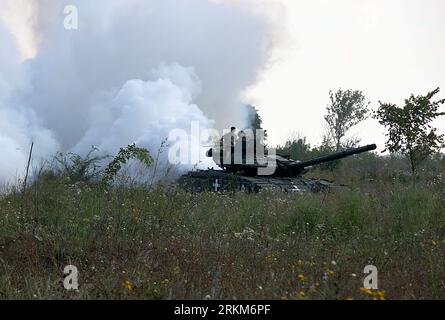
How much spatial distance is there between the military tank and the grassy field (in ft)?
10.3

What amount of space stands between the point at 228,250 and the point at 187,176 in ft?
33.0

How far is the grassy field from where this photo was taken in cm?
433

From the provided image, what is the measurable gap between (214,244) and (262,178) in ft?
27.0

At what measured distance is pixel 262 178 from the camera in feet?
47.6

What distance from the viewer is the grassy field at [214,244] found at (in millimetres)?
4332

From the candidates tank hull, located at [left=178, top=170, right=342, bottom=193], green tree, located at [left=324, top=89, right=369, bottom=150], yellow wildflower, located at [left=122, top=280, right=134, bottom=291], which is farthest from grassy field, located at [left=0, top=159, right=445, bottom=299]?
green tree, located at [left=324, top=89, right=369, bottom=150]

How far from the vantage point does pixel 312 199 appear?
949 centimetres
